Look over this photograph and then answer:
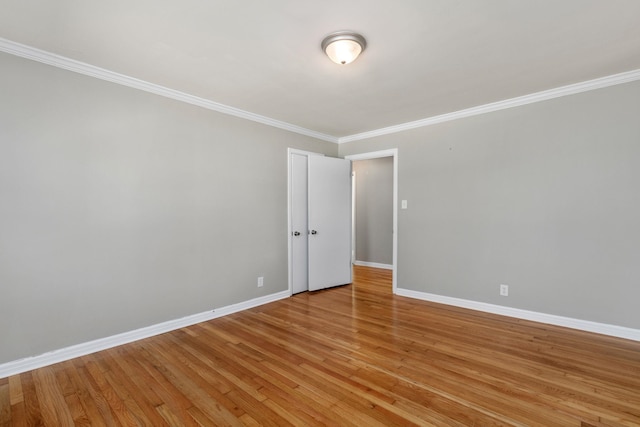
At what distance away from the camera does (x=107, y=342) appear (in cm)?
267

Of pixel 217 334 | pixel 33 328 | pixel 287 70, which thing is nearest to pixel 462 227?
pixel 287 70

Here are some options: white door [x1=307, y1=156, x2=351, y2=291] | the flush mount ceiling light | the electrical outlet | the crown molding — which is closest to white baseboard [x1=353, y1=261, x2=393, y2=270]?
white door [x1=307, y1=156, x2=351, y2=291]

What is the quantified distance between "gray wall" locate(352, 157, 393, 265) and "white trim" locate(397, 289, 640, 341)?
2107mm

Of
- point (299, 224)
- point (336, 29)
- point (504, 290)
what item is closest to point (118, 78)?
point (336, 29)

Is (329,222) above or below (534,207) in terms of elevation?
below

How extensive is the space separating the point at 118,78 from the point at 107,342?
242 centimetres

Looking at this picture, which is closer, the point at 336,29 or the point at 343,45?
the point at 336,29

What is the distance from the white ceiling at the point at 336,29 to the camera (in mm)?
1816

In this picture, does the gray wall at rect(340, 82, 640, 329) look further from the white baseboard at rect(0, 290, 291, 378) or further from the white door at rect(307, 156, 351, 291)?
the white baseboard at rect(0, 290, 291, 378)

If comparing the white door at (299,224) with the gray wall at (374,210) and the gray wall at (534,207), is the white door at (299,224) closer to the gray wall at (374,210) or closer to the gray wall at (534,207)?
the gray wall at (534,207)

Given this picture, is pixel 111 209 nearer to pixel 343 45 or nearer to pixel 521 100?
pixel 343 45

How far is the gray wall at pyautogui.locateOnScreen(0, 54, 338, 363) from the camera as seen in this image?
89.4 inches

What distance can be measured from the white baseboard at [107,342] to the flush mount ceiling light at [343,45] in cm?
297

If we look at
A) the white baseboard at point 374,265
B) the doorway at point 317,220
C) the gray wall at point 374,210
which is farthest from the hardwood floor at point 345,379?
the gray wall at point 374,210
